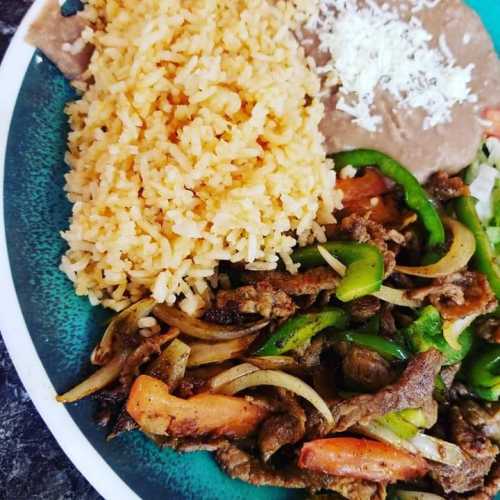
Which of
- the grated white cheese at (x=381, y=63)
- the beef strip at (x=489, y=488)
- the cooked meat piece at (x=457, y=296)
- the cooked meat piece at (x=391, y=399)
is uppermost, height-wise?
the grated white cheese at (x=381, y=63)

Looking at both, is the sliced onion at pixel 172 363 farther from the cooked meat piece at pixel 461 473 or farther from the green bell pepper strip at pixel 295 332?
the cooked meat piece at pixel 461 473

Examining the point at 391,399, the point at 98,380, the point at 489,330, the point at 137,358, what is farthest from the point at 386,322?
the point at 98,380

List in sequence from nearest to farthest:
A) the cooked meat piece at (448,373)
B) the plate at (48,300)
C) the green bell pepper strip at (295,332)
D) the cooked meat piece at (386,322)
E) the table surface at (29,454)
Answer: the plate at (48,300), the green bell pepper strip at (295,332), the cooked meat piece at (386,322), the cooked meat piece at (448,373), the table surface at (29,454)

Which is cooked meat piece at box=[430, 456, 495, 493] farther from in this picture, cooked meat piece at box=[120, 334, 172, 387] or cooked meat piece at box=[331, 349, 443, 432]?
cooked meat piece at box=[120, 334, 172, 387]

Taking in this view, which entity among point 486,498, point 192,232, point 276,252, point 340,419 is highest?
point 192,232

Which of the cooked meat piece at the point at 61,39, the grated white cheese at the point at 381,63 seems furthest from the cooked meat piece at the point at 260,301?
the cooked meat piece at the point at 61,39

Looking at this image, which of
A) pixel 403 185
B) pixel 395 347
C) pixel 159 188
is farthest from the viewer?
pixel 403 185

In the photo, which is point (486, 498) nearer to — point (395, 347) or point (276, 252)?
point (395, 347)

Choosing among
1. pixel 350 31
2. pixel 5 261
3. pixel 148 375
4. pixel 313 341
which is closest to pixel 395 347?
pixel 313 341
